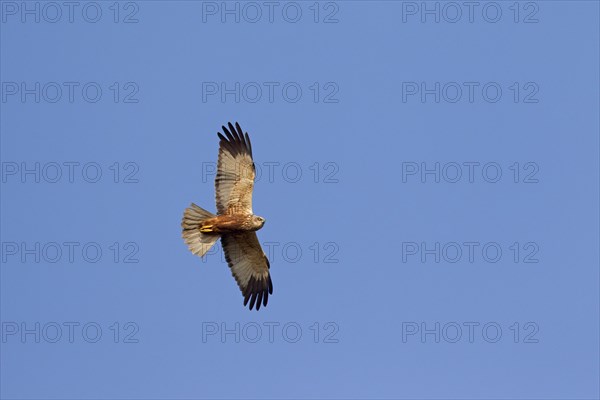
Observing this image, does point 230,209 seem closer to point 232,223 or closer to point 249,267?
point 232,223

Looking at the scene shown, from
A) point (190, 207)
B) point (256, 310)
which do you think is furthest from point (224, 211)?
point (256, 310)

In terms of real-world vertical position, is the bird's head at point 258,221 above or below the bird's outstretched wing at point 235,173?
below

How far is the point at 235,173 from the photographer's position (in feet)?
65.0

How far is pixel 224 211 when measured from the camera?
65.2 feet

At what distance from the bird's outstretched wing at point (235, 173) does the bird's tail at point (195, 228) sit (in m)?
0.45

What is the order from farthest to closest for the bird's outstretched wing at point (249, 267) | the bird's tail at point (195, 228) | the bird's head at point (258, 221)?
the bird's outstretched wing at point (249, 267) → the bird's head at point (258, 221) → the bird's tail at point (195, 228)

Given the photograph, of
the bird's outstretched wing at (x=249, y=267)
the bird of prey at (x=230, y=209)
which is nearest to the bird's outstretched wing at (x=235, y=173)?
the bird of prey at (x=230, y=209)

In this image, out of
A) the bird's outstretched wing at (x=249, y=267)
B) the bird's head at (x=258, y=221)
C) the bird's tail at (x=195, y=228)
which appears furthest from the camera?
the bird's outstretched wing at (x=249, y=267)

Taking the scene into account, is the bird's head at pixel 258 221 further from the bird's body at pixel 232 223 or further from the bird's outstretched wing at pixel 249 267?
the bird's outstretched wing at pixel 249 267

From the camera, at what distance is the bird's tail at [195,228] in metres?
19.5

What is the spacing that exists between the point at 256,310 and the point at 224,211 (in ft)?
7.67

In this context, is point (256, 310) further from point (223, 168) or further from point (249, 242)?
point (223, 168)

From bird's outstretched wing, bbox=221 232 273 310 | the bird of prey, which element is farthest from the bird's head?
bird's outstretched wing, bbox=221 232 273 310

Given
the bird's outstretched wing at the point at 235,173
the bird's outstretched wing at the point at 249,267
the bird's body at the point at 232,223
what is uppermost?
the bird's outstretched wing at the point at 235,173
